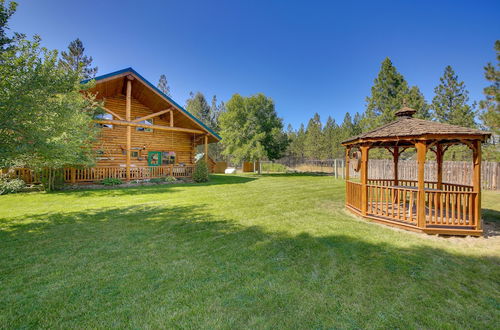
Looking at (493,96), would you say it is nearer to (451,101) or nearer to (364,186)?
(451,101)

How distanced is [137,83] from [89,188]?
748 centimetres

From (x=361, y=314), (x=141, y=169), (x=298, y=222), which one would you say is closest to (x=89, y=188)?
(x=141, y=169)

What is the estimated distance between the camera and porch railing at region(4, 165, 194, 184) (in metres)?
11.0

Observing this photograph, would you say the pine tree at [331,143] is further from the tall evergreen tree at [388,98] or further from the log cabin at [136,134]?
the log cabin at [136,134]

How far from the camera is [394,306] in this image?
2465 millimetres

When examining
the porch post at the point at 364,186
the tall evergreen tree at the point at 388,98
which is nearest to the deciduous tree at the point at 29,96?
the porch post at the point at 364,186

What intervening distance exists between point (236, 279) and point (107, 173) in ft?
43.9

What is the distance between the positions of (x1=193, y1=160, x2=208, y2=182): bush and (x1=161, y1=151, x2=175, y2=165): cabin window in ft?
11.1

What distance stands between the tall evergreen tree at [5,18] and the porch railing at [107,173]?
28.7 feet

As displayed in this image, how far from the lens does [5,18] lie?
4.11 m

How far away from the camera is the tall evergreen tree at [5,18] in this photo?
4051mm

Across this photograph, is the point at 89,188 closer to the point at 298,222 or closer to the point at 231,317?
the point at 298,222

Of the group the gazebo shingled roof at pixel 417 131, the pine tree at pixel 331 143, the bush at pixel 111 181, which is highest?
the pine tree at pixel 331 143

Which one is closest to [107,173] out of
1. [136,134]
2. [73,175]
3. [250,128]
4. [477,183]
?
[73,175]
